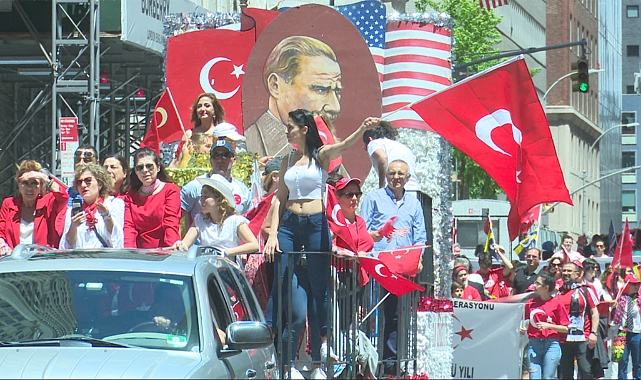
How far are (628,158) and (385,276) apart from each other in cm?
11922

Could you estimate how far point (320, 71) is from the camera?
15031mm

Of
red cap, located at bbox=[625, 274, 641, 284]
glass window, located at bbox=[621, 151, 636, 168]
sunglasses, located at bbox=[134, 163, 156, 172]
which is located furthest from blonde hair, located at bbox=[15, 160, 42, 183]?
glass window, located at bbox=[621, 151, 636, 168]

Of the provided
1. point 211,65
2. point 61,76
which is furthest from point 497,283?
point 61,76

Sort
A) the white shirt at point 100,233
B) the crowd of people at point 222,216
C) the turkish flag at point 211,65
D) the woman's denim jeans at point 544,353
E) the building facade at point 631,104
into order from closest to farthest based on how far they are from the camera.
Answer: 1. the white shirt at point 100,233
2. the crowd of people at point 222,216
3. the woman's denim jeans at point 544,353
4. the turkish flag at point 211,65
5. the building facade at point 631,104

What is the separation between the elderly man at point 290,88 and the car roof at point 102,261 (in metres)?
7.82

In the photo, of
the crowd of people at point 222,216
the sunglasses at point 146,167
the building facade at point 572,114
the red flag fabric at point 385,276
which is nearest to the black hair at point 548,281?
the red flag fabric at point 385,276

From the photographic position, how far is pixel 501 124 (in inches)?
483

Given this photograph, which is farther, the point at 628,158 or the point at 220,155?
the point at 628,158

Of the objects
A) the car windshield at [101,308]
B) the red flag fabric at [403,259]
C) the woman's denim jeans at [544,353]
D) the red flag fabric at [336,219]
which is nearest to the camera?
the car windshield at [101,308]

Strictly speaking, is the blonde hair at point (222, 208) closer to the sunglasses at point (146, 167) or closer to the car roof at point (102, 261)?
the sunglasses at point (146, 167)

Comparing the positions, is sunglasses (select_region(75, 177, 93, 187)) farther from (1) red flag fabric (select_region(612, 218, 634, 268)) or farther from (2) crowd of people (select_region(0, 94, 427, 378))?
(1) red flag fabric (select_region(612, 218, 634, 268))

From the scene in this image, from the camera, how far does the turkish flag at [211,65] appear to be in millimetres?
15266

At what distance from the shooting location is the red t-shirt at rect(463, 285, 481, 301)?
15.8m

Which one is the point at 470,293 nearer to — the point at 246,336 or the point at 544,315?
the point at 544,315
